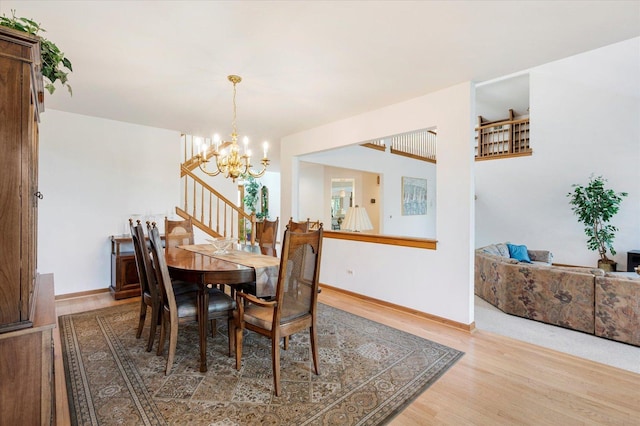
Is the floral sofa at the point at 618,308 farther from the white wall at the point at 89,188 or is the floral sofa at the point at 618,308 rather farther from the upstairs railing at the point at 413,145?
the white wall at the point at 89,188

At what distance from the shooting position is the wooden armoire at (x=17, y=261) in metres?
1.06

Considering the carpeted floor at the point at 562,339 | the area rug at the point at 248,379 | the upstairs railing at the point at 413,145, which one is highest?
the upstairs railing at the point at 413,145

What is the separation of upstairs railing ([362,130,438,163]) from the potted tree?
3.29 meters

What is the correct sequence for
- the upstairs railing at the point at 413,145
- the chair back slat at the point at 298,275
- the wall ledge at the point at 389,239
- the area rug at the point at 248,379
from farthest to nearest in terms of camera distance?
1. the upstairs railing at the point at 413,145
2. the wall ledge at the point at 389,239
3. the chair back slat at the point at 298,275
4. the area rug at the point at 248,379

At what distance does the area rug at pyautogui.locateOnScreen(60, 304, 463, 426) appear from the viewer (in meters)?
1.71

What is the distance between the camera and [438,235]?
321cm

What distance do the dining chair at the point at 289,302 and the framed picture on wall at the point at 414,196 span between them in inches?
228

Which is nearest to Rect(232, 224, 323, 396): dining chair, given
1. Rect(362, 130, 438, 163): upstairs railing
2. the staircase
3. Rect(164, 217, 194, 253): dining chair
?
Rect(164, 217, 194, 253): dining chair

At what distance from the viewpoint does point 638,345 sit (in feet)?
8.93

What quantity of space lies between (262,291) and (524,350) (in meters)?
2.37

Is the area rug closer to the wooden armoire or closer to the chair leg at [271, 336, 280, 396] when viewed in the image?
the chair leg at [271, 336, 280, 396]

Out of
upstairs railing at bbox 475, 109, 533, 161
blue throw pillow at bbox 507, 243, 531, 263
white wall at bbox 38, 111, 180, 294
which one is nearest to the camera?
white wall at bbox 38, 111, 180, 294

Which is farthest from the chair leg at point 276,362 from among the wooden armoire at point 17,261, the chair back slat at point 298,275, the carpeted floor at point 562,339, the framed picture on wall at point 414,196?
the framed picture on wall at point 414,196

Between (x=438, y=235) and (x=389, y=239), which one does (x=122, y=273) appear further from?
(x=438, y=235)
